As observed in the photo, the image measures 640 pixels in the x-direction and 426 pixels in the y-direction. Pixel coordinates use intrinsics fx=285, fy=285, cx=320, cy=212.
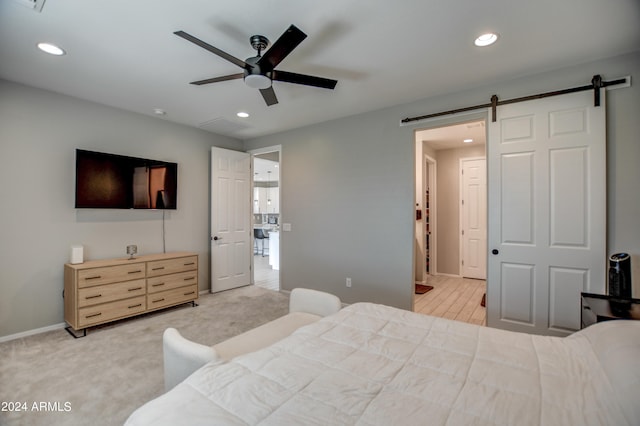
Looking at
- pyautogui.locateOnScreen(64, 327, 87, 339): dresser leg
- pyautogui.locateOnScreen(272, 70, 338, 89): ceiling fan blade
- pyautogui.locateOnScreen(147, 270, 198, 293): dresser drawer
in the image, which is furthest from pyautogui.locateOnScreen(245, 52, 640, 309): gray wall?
pyautogui.locateOnScreen(64, 327, 87, 339): dresser leg

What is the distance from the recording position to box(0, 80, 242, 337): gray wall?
2.94 m

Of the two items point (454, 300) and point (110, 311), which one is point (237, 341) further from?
point (454, 300)

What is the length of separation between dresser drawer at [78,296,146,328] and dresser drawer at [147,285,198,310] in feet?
0.33

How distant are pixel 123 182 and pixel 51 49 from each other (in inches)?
63.8

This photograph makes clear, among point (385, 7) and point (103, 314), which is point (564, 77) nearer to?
point (385, 7)

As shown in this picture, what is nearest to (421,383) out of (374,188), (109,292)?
(374,188)

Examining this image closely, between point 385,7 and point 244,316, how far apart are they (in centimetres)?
349

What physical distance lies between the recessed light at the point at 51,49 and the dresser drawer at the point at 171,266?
2293mm

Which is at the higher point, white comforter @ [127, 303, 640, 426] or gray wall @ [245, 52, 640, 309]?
gray wall @ [245, 52, 640, 309]

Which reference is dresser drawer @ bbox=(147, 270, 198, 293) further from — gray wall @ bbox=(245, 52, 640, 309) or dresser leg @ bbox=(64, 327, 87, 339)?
gray wall @ bbox=(245, 52, 640, 309)

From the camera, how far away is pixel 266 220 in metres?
11.4


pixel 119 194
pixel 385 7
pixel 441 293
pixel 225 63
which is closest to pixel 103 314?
pixel 119 194

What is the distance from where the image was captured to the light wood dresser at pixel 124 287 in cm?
301

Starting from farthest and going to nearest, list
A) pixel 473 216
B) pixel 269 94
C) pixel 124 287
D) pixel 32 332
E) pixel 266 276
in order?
pixel 266 276
pixel 473 216
pixel 124 287
pixel 32 332
pixel 269 94
